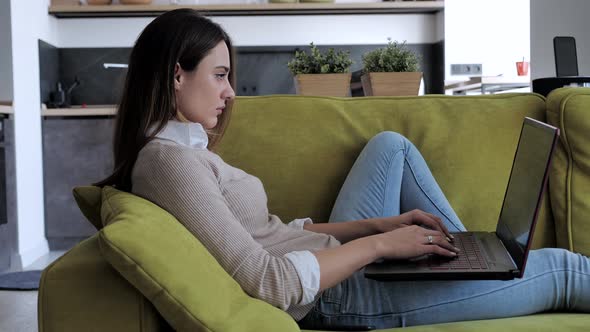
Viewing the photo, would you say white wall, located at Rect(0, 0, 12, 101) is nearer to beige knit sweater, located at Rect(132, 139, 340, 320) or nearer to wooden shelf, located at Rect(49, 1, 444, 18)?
wooden shelf, located at Rect(49, 1, 444, 18)

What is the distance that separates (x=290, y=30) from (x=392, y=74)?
3.12 m

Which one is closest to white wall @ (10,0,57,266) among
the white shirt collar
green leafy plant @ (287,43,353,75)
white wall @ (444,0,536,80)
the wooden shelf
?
the wooden shelf

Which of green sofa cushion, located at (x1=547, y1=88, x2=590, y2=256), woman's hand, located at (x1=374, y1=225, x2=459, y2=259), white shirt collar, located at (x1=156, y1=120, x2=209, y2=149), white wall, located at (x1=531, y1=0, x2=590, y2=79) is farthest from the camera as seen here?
white wall, located at (x1=531, y1=0, x2=590, y2=79)

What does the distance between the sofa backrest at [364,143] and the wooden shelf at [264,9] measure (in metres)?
3.51

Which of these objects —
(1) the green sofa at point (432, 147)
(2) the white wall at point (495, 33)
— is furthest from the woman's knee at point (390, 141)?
(2) the white wall at point (495, 33)

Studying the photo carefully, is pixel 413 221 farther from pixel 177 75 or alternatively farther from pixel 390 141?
pixel 177 75

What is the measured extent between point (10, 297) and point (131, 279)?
3078 millimetres

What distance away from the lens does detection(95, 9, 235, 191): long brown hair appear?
5.09ft

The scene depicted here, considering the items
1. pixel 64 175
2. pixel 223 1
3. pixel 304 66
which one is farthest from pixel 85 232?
pixel 304 66

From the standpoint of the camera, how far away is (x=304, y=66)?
9.34 feet

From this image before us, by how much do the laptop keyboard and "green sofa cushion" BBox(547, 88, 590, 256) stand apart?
48cm

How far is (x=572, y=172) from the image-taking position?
202 cm

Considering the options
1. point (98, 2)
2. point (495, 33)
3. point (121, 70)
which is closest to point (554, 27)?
point (495, 33)

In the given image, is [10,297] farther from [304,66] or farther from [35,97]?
[304,66]
